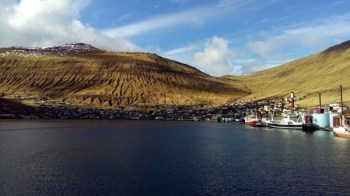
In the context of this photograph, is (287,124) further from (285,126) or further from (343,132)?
(343,132)

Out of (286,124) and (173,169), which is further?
(286,124)

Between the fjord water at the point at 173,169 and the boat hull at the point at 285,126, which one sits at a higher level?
the boat hull at the point at 285,126

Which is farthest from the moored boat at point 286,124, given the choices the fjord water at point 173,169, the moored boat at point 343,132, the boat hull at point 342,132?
the fjord water at point 173,169

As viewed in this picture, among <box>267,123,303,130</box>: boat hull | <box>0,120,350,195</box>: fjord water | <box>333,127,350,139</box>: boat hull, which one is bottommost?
<box>0,120,350,195</box>: fjord water

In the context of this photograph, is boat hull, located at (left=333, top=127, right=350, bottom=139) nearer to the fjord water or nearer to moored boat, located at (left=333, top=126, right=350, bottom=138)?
moored boat, located at (left=333, top=126, right=350, bottom=138)

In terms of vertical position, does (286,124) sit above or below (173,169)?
above

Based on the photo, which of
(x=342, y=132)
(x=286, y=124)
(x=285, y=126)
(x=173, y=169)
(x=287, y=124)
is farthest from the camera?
(x=285, y=126)

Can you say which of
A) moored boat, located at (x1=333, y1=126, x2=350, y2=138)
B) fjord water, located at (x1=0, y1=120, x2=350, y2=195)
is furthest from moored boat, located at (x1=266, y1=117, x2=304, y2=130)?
fjord water, located at (x1=0, y1=120, x2=350, y2=195)

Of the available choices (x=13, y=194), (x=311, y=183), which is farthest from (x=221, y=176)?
(x=13, y=194)

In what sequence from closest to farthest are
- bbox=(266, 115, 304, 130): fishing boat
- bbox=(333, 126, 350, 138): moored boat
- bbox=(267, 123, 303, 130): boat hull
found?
bbox=(333, 126, 350, 138): moored boat
bbox=(267, 123, 303, 130): boat hull
bbox=(266, 115, 304, 130): fishing boat

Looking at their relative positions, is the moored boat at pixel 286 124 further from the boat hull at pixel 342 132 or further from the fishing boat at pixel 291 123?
the boat hull at pixel 342 132

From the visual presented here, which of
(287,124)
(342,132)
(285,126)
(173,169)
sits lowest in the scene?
(173,169)

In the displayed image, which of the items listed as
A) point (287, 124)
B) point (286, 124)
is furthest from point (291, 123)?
point (286, 124)

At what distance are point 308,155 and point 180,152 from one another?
25.3 meters
